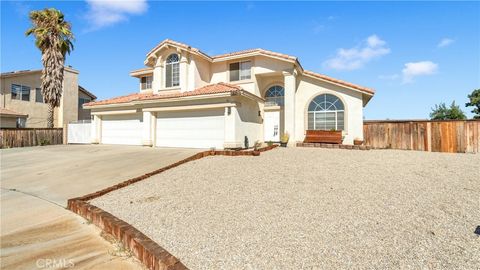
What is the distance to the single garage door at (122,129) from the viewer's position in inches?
691

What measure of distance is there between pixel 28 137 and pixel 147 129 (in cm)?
1303

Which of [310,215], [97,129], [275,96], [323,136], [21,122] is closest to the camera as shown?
[310,215]

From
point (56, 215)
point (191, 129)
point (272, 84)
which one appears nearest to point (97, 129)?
point (191, 129)

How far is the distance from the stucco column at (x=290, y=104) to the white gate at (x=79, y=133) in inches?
667

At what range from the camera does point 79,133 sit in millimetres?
21672

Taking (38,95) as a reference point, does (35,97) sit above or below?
below

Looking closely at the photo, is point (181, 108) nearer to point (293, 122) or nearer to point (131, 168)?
point (131, 168)

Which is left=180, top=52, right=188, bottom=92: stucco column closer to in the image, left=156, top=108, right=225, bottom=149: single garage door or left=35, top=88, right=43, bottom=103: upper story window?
left=156, top=108, right=225, bottom=149: single garage door

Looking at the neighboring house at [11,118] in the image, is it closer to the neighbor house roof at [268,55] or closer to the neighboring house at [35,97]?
the neighboring house at [35,97]

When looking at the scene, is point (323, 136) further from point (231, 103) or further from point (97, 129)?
point (97, 129)

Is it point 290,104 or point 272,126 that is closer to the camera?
point 290,104

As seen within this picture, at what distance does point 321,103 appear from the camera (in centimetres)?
1639

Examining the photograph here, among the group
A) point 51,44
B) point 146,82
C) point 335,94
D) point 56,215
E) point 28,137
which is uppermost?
point 51,44

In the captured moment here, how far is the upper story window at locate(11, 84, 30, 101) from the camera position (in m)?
23.8
